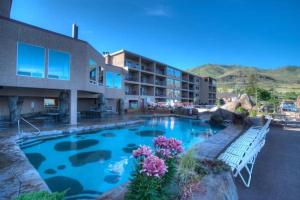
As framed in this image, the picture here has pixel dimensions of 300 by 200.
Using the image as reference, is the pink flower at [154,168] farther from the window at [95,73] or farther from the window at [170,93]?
the window at [170,93]

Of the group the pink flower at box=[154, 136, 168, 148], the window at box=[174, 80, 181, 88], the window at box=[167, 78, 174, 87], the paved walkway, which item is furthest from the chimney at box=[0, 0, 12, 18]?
the window at box=[174, 80, 181, 88]

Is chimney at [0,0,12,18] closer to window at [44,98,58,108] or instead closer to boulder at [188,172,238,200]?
window at [44,98,58,108]

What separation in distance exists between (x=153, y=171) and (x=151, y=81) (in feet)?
108

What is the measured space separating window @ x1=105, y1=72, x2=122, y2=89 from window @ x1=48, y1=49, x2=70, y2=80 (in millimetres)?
7345

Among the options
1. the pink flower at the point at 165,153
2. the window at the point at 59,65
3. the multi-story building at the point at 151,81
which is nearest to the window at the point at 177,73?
the multi-story building at the point at 151,81

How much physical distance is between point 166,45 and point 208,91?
25.0 metres

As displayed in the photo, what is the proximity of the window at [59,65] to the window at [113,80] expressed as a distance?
735 centimetres

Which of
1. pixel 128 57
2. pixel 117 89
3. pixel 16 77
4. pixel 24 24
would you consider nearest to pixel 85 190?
pixel 16 77

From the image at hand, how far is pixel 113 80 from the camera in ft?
72.2

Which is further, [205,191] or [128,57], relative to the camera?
[128,57]

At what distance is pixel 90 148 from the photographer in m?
9.95

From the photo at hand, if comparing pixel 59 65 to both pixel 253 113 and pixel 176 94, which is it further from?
pixel 176 94

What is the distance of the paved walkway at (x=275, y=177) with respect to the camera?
3.95 m

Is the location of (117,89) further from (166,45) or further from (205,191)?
(205,191)
